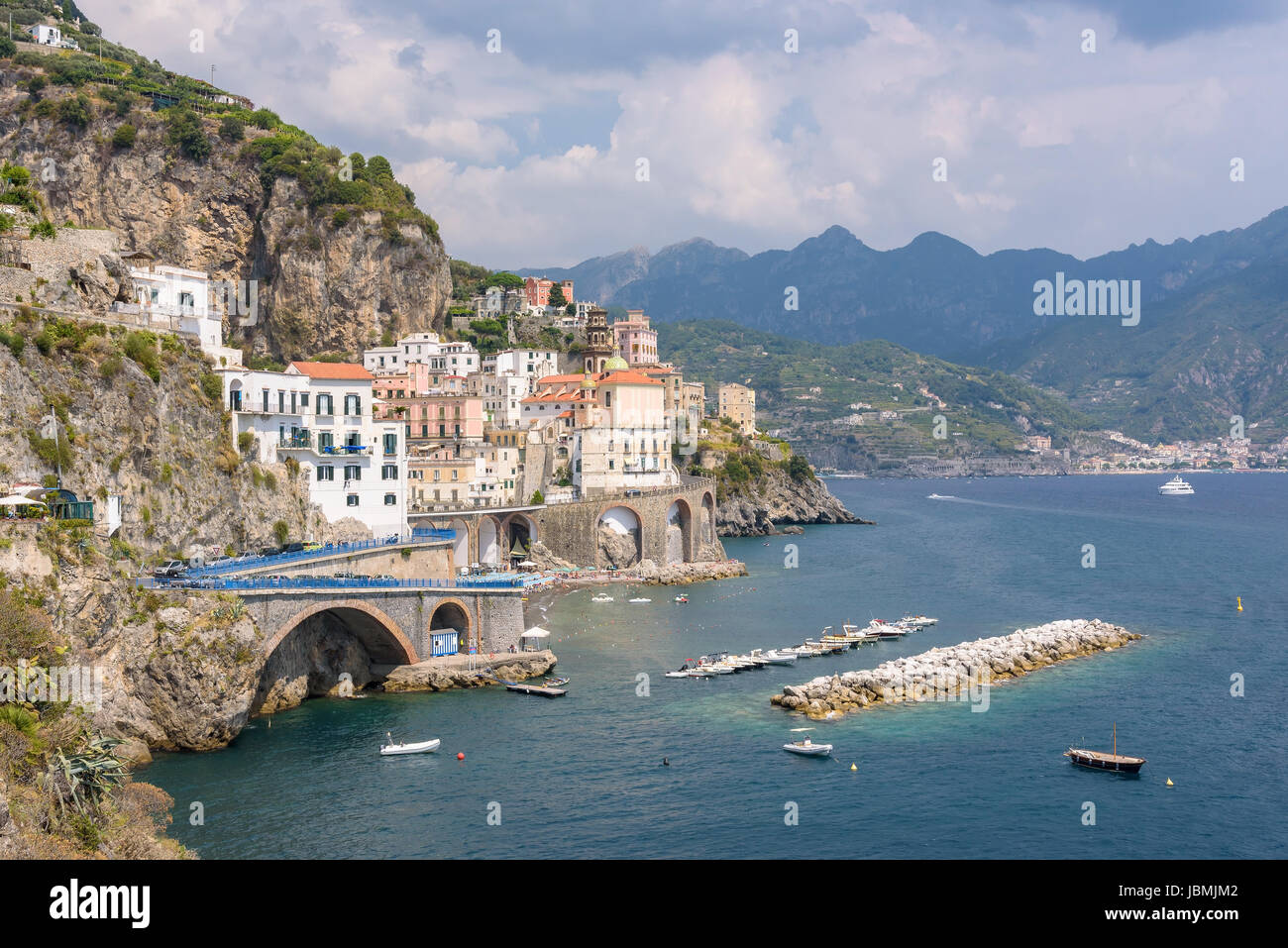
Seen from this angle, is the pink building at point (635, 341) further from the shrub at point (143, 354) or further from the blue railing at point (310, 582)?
the shrub at point (143, 354)

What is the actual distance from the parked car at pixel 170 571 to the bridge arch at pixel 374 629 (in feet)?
17.6

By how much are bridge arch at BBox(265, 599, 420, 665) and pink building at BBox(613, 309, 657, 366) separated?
9617cm

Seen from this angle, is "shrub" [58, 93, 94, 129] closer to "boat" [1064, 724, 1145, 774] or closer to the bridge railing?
the bridge railing

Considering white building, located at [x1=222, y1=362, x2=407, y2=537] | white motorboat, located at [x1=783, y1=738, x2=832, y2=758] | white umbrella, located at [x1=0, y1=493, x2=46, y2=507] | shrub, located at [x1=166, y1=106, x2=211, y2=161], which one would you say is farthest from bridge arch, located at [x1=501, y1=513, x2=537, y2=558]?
shrub, located at [x1=166, y1=106, x2=211, y2=161]

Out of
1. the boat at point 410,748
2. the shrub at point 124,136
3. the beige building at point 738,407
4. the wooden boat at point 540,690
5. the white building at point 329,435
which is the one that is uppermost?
the shrub at point 124,136

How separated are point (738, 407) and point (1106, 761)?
121 metres

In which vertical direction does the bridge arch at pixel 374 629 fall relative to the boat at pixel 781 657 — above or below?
above

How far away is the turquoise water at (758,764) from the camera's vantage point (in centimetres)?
3578

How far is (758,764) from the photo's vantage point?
1705 inches

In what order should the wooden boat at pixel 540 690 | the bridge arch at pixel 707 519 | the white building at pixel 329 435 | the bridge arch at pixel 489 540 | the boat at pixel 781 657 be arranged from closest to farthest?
the wooden boat at pixel 540 690
the white building at pixel 329 435
the boat at pixel 781 657
the bridge arch at pixel 489 540
the bridge arch at pixel 707 519

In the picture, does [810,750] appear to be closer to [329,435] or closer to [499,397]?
[329,435]

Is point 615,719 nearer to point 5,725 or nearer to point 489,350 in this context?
point 5,725

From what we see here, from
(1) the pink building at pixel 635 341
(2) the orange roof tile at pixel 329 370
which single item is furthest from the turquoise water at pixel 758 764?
(1) the pink building at pixel 635 341

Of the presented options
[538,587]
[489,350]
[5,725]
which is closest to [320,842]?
[5,725]
